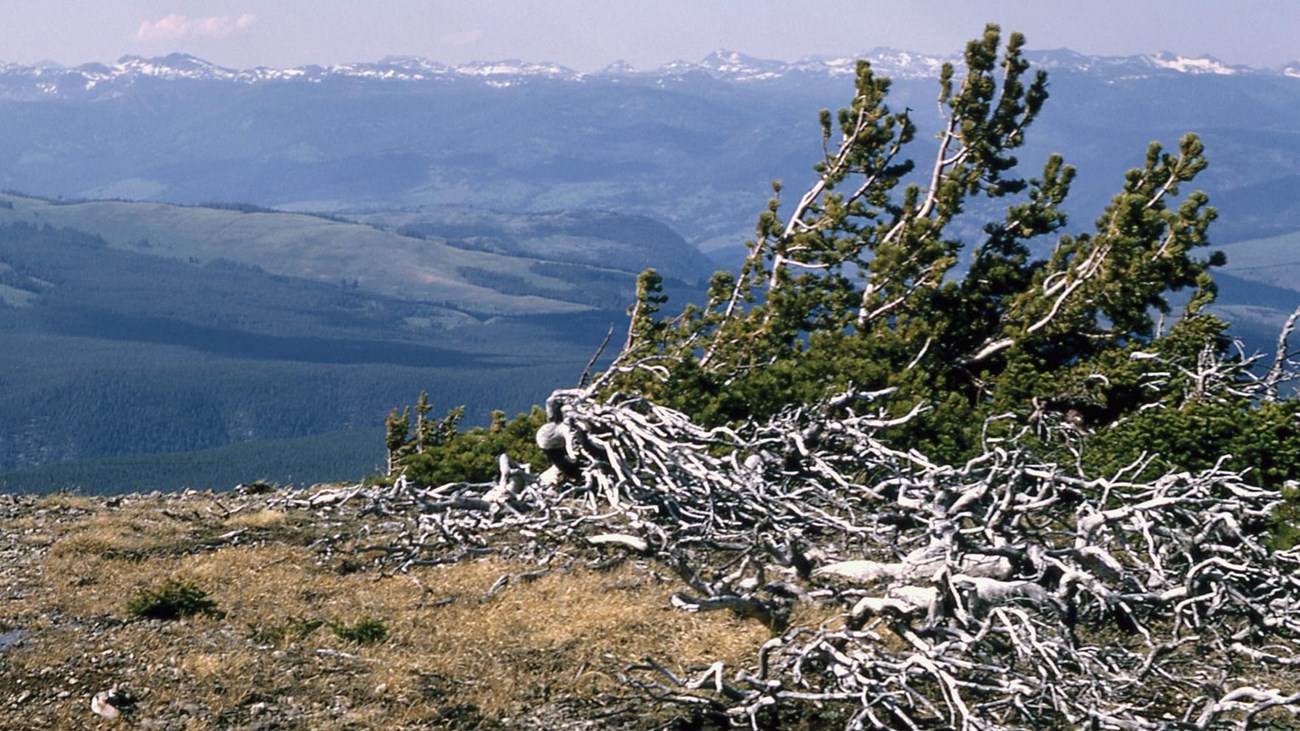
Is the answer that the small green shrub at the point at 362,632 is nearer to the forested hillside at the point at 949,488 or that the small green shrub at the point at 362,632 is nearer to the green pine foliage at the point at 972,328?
the forested hillside at the point at 949,488

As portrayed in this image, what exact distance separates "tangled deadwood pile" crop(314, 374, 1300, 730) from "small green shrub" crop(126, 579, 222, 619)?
2.82 meters


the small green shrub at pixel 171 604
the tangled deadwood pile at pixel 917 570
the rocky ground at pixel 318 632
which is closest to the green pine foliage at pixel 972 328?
the tangled deadwood pile at pixel 917 570

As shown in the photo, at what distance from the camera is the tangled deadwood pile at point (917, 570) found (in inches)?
427

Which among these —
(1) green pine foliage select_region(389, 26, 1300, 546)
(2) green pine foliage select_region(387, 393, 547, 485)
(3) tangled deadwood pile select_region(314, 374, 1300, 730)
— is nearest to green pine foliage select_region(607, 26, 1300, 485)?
(1) green pine foliage select_region(389, 26, 1300, 546)

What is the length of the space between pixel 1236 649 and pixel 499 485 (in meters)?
9.94

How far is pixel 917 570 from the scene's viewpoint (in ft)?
41.3

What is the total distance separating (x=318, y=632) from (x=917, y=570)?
594 centimetres

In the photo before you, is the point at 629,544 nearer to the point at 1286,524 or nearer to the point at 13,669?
the point at 13,669

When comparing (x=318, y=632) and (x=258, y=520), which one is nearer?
(x=318, y=632)

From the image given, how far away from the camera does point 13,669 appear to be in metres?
11.6

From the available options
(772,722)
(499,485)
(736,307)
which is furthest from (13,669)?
(736,307)

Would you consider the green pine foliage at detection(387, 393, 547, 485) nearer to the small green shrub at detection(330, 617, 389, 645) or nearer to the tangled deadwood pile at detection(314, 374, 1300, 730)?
the tangled deadwood pile at detection(314, 374, 1300, 730)

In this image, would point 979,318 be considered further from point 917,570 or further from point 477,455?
point 917,570

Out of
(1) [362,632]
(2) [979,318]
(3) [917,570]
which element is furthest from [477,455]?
(2) [979,318]
